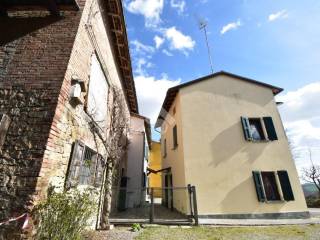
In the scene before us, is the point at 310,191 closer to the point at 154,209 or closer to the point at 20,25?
the point at 154,209

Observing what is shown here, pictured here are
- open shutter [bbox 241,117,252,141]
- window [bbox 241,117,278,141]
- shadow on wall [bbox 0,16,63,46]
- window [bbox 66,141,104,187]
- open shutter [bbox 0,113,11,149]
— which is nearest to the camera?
open shutter [bbox 0,113,11,149]

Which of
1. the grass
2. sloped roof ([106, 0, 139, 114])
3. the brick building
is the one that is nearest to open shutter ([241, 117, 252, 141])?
the grass

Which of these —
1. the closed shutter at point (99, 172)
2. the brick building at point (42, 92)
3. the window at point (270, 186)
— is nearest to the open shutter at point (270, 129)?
the window at point (270, 186)

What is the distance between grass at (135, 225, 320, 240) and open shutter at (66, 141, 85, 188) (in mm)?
2723

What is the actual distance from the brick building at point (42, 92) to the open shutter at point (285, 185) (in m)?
9.73

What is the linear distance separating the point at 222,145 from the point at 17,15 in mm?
10141

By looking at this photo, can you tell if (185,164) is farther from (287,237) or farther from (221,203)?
(287,237)

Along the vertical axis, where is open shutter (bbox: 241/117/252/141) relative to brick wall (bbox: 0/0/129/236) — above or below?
above

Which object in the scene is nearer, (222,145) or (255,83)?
(222,145)

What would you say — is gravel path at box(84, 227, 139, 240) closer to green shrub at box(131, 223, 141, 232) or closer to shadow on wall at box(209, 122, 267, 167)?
green shrub at box(131, 223, 141, 232)

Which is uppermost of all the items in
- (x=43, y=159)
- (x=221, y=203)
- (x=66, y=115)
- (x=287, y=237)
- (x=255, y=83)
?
(x=255, y=83)

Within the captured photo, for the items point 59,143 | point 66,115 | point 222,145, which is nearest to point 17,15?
point 66,115

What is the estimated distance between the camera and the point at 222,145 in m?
11.1

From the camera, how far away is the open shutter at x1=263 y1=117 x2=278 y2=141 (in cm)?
1146
